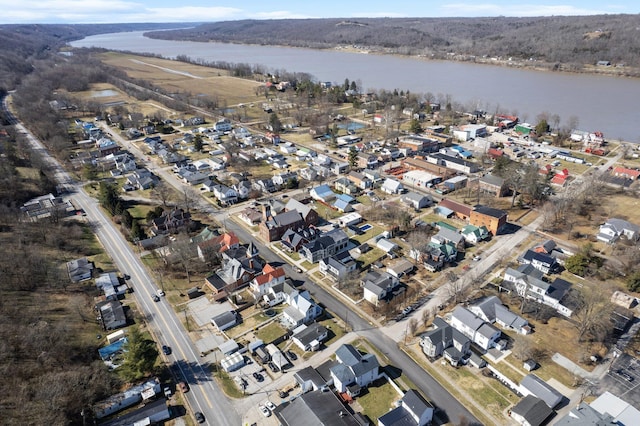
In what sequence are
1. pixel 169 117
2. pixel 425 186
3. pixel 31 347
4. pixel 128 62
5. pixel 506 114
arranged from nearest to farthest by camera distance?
pixel 31 347 < pixel 425 186 < pixel 506 114 < pixel 169 117 < pixel 128 62

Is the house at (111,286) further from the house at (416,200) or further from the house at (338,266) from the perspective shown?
the house at (416,200)

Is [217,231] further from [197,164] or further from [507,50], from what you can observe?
[507,50]

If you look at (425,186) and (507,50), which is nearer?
(425,186)

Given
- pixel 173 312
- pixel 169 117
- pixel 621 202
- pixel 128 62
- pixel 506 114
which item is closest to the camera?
pixel 173 312

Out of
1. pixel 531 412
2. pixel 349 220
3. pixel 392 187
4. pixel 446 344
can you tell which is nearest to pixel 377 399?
pixel 446 344

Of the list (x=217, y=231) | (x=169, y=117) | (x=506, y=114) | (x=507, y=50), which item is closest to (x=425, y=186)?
(x=217, y=231)

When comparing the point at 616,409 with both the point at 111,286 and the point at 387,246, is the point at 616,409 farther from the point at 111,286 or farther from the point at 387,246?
the point at 111,286
